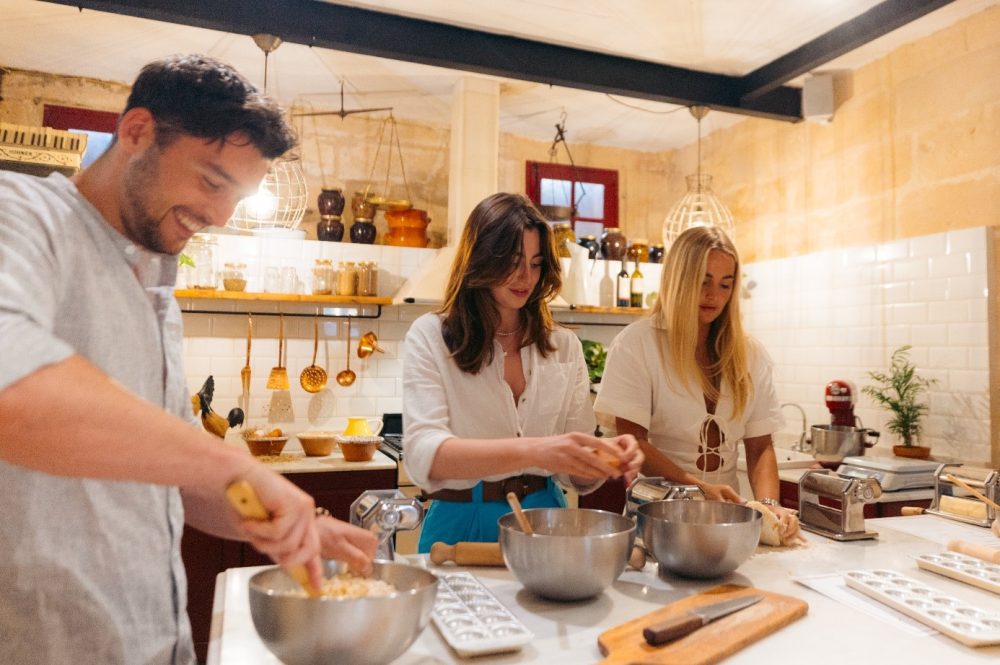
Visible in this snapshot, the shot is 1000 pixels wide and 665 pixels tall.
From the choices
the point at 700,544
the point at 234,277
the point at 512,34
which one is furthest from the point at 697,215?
the point at 700,544

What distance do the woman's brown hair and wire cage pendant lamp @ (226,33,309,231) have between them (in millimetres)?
2322

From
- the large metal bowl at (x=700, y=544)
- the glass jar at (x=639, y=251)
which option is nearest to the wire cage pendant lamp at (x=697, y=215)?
the glass jar at (x=639, y=251)

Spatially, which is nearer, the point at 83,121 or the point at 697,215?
the point at 83,121

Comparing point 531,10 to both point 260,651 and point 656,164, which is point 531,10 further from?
point 260,651

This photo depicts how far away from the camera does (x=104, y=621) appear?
0.97 metres

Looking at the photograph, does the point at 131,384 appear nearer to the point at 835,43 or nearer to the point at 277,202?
the point at 277,202

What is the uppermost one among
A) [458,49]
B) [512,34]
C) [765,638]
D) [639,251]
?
[512,34]

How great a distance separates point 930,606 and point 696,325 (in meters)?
1.14

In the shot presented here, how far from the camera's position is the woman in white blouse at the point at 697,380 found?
220 centimetres

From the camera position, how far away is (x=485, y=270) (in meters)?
1.81

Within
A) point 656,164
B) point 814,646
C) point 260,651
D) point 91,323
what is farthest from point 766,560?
point 656,164

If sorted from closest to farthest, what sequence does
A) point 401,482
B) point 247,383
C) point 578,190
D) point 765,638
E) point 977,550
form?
1. point 765,638
2. point 977,550
3. point 401,482
4. point 247,383
5. point 578,190

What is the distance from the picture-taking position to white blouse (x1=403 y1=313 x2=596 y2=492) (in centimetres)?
169

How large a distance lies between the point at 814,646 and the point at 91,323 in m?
1.17
